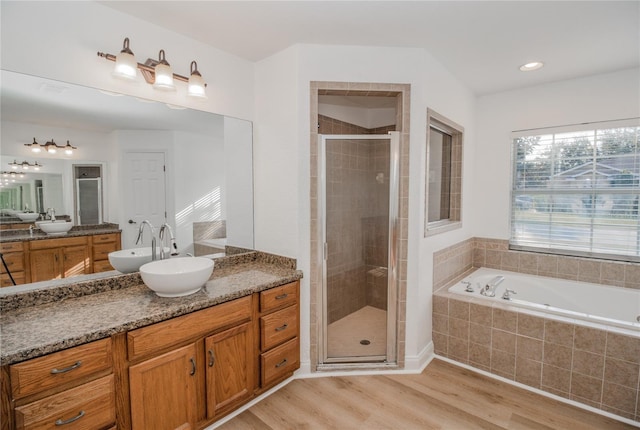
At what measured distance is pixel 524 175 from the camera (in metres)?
3.34

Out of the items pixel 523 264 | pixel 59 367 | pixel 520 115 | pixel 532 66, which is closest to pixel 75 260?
pixel 59 367

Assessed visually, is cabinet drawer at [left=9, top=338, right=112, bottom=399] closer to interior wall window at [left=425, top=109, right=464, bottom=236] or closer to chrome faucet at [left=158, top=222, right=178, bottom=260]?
chrome faucet at [left=158, top=222, right=178, bottom=260]

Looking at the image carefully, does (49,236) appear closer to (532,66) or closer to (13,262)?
(13,262)

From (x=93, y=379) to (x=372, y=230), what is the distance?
2.03m

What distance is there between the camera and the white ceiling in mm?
1791

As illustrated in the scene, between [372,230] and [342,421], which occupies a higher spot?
[372,230]

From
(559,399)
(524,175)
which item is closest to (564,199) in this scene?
(524,175)

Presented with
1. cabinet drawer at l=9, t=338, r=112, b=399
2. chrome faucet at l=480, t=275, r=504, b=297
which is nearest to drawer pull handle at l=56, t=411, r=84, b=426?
cabinet drawer at l=9, t=338, r=112, b=399

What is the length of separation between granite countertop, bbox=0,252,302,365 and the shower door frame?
1.74ft

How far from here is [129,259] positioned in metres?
1.96

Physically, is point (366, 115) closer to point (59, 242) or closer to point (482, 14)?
point (482, 14)

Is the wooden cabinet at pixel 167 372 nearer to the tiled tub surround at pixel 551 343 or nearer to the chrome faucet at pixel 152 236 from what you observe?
the chrome faucet at pixel 152 236

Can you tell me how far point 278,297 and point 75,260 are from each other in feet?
4.13

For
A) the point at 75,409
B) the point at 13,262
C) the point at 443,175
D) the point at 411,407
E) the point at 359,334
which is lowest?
the point at 411,407
